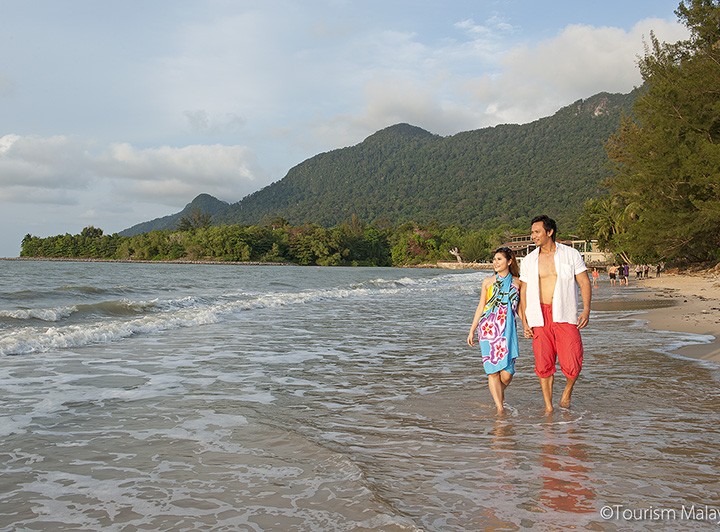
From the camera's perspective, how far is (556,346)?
226 inches

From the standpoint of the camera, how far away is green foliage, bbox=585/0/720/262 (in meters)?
28.1

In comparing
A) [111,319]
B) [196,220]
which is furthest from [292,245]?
[111,319]

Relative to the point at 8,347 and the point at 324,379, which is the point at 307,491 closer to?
the point at 324,379

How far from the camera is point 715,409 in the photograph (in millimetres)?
5680

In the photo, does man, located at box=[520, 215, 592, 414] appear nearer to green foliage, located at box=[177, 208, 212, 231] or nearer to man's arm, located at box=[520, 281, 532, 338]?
man's arm, located at box=[520, 281, 532, 338]

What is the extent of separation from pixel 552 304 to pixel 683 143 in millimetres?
29636

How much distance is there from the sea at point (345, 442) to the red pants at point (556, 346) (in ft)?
1.44

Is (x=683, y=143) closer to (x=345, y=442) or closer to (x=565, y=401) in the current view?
(x=565, y=401)

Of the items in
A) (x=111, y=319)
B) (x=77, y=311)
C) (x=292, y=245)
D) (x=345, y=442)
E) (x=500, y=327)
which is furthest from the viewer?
(x=292, y=245)

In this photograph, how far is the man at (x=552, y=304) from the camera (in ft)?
18.4

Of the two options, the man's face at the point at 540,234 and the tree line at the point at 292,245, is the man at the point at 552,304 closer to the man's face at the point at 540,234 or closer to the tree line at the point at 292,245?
the man's face at the point at 540,234

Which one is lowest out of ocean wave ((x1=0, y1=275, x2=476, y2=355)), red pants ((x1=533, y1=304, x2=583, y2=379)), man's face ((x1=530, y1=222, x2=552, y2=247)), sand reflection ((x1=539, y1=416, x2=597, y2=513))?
sand reflection ((x1=539, y1=416, x2=597, y2=513))

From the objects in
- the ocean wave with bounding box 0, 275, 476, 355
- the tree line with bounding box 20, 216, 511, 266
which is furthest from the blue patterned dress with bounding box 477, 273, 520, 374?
the tree line with bounding box 20, 216, 511, 266

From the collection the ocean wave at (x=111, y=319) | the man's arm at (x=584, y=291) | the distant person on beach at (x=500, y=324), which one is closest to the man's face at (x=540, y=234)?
the distant person on beach at (x=500, y=324)
